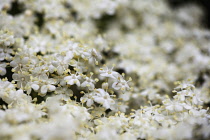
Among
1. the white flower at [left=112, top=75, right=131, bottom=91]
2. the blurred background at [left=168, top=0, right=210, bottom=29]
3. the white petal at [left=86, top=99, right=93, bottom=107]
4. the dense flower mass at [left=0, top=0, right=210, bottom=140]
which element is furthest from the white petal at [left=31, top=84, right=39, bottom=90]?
the blurred background at [left=168, top=0, right=210, bottom=29]

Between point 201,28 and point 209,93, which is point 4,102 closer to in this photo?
point 209,93

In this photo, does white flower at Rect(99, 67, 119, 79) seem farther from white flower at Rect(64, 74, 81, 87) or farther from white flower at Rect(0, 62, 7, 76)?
white flower at Rect(0, 62, 7, 76)

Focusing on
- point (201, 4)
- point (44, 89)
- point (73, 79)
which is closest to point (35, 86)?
point (44, 89)

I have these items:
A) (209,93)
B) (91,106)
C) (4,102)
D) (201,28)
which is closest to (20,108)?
(4,102)

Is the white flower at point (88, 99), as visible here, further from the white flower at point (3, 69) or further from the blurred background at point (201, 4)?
the blurred background at point (201, 4)

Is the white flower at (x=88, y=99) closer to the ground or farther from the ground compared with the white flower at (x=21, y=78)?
closer to the ground

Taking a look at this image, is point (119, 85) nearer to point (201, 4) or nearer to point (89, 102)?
point (89, 102)

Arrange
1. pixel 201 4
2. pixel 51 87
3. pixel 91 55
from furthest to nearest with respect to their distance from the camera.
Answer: pixel 201 4 → pixel 91 55 → pixel 51 87

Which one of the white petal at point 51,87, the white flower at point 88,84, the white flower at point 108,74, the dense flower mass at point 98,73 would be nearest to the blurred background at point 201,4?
the dense flower mass at point 98,73
